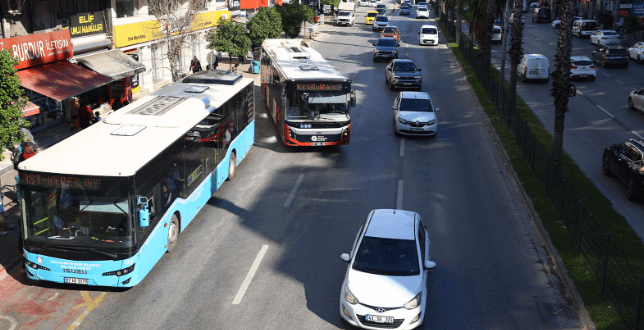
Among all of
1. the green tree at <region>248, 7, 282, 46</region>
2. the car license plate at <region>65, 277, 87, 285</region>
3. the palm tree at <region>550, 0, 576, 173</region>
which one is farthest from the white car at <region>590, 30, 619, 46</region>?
the car license plate at <region>65, 277, 87, 285</region>

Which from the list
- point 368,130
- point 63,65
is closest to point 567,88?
point 368,130

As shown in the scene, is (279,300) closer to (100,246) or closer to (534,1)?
(100,246)

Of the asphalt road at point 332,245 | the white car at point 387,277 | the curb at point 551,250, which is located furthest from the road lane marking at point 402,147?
the white car at point 387,277

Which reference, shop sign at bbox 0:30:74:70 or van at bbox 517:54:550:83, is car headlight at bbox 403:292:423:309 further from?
van at bbox 517:54:550:83

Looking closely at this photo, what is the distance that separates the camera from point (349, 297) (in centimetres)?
1236

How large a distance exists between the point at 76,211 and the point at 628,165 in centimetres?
1658

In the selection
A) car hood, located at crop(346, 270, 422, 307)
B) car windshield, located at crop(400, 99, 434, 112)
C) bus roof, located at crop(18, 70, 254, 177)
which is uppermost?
bus roof, located at crop(18, 70, 254, 177)

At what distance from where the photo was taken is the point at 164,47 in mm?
39719

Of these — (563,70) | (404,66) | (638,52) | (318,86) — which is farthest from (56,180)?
(638,52)

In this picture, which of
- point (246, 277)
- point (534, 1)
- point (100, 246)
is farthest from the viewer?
point (534, 1)

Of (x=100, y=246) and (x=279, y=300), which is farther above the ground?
(x=100, y=246)

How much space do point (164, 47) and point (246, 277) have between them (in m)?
28.0

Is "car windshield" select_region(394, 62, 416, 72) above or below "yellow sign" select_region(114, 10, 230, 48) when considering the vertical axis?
below

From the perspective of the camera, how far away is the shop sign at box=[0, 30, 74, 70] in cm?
2265
